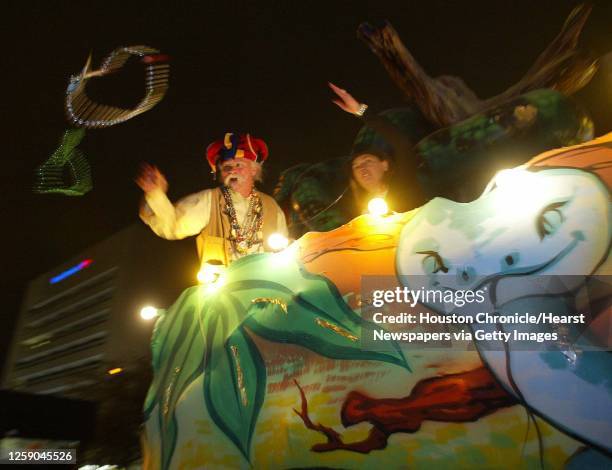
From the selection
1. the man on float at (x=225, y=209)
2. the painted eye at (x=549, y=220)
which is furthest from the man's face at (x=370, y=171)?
the painted eye at (x=549, y=220)

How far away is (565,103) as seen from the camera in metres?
5.48

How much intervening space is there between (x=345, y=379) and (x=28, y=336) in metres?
62.2

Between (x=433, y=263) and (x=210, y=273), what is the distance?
9.64ft

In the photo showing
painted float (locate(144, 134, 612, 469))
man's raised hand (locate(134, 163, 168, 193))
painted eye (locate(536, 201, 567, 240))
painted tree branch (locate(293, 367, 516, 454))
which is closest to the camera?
painted float (locate(144, 134, 612, 469))

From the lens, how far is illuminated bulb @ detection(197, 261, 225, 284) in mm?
6520

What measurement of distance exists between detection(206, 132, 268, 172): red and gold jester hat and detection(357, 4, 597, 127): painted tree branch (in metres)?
2.09

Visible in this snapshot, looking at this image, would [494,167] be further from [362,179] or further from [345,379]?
[345,379]

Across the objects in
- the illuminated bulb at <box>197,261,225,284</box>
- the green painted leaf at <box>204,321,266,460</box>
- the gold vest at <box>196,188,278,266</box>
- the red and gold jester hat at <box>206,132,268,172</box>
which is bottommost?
the green painted leaf at <box>204,321,266,460</box>

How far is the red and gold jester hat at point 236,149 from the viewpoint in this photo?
24.3 feet

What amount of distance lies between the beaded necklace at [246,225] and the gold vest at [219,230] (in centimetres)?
6

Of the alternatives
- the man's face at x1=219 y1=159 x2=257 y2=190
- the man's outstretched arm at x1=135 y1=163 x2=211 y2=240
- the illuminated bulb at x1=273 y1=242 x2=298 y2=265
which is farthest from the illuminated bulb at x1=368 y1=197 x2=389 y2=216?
the man's outstretched arm at x1=135 y1=163 x2=211 y2=240

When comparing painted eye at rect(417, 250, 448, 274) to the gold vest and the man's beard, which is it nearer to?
the gold vest

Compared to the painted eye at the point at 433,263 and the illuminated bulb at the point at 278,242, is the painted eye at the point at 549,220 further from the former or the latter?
the illuminated bulb at the point at 278,242

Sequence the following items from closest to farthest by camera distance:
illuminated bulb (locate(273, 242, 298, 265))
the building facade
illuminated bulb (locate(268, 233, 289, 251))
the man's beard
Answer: illuminated bulb (locate(273, 242, 298, 265)) < illuminated bulb (locate(268, 233, 289, 251)) < the man's beard < the building facade
